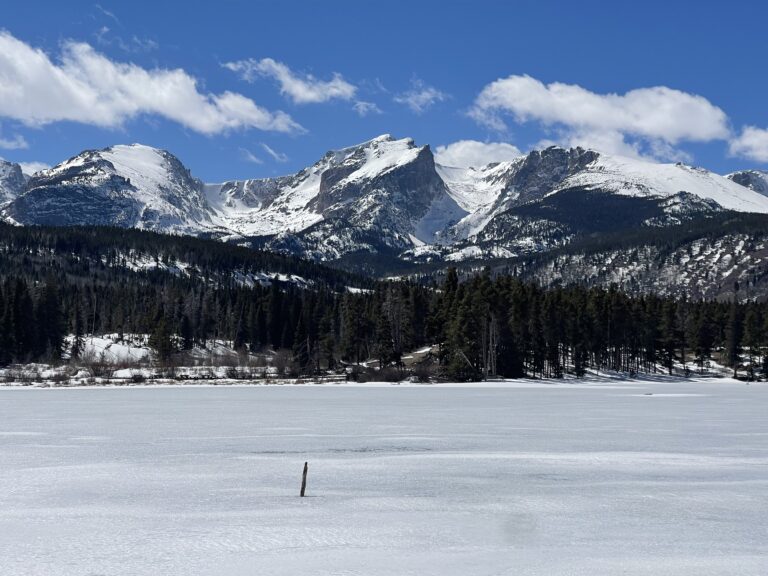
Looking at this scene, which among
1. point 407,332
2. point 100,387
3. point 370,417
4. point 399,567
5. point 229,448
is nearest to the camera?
point 399,567

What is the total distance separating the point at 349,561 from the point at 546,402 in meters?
49.1

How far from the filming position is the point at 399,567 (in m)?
12.9

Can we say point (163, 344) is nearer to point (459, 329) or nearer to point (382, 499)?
point (459, 329)

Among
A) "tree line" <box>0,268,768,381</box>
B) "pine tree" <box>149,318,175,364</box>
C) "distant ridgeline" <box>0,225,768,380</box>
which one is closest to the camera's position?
"distant ridgeline" <box>0,225,768,380</box>

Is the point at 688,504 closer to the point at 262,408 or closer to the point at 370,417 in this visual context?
the point at 370,417

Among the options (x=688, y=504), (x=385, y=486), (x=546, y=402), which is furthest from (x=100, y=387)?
(x=688, y=504)

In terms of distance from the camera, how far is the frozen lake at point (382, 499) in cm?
1338

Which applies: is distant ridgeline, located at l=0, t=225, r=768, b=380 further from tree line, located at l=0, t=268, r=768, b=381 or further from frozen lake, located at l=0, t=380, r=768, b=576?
frozen lake, located at l=0, t=380, r=768, b=576

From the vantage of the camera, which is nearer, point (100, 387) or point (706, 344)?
point (100, 387)

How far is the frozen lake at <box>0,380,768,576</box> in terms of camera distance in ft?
43.9

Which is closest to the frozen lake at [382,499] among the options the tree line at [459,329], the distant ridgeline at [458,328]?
the distant ridgeline at [458,328]

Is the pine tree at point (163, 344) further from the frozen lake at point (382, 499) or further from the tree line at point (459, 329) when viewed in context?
the frozen lake at point (382, 499)

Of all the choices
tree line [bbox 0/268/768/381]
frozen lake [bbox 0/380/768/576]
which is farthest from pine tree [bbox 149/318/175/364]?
frozen lake [bbox 0/380/768/576]

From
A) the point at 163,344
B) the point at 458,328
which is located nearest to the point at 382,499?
the point at 458,328
